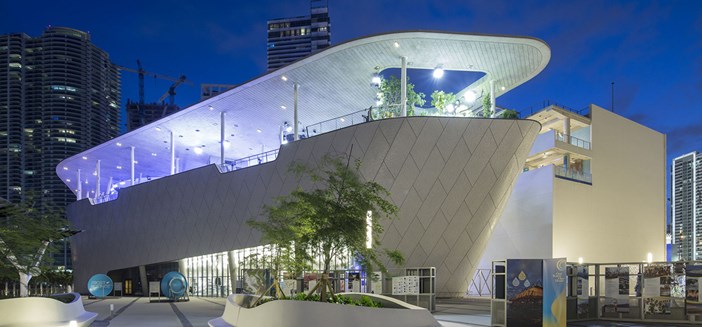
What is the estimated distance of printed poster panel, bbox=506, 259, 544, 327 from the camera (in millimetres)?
12563

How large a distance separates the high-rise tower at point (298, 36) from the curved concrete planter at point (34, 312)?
4908 inches

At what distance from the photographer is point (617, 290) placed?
17.4 metres

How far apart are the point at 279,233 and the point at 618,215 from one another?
2999 cm

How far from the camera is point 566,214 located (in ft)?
109

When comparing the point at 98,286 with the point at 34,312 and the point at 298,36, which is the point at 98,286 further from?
the point at 298,36

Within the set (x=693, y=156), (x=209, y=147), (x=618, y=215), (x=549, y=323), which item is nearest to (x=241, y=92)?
(x=209, y=147)

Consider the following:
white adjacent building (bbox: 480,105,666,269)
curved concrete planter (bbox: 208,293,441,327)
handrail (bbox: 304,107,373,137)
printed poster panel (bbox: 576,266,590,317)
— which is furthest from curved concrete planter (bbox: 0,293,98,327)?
white adjacent building (bbox: 480,105,666,269)

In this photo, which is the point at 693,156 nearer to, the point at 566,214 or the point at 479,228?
the point at 566,214

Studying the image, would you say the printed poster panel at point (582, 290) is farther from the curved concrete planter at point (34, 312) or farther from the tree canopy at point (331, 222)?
the curved concrete planter at point (34, 312)

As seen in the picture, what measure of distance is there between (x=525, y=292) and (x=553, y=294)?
2.42 ft

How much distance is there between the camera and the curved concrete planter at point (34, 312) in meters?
15.5

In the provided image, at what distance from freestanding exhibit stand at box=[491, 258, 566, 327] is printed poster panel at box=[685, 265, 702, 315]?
6.45 m

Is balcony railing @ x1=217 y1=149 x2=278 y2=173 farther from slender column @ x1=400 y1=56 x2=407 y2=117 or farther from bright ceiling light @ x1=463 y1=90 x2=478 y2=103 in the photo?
bright ceiling light @ x1=463 y1=90 x2=478 y2=103

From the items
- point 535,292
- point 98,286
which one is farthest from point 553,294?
point 98,286
